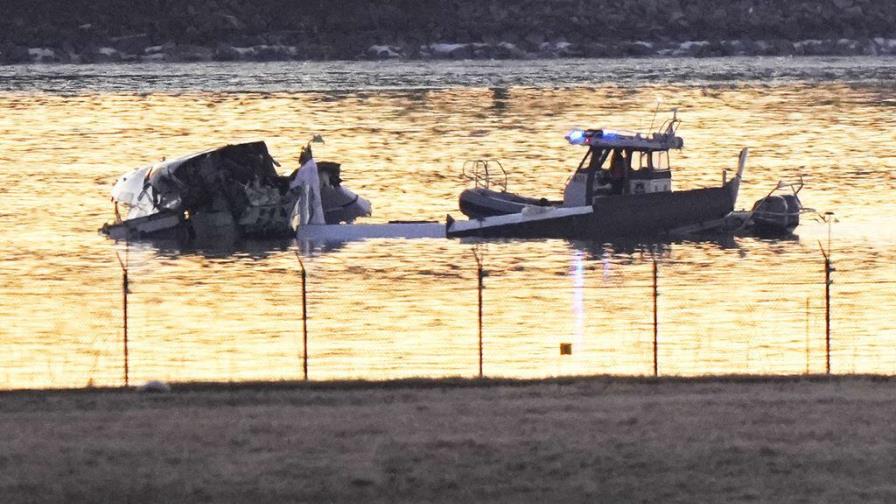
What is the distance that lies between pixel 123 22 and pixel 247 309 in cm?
16048

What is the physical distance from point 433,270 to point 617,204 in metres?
8.82

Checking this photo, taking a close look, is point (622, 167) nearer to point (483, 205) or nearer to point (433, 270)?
point (483, 205)

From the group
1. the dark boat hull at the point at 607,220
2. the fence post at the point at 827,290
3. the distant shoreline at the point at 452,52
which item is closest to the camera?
the fence post at the point at 827,290

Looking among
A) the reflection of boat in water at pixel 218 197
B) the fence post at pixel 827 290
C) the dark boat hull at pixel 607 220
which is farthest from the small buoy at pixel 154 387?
the reflection of boat in water at pixel 218 197

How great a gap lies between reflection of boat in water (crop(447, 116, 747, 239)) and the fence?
19.4 ft

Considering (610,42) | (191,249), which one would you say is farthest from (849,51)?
(191,249)

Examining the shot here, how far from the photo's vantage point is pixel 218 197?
55562mm

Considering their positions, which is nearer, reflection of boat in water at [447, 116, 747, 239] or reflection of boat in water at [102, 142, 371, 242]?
reflection of boat in water at [447, 116, 747, 239]

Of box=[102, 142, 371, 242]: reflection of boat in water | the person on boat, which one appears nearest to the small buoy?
box=[102, 142, 371, 242]: reflection of boat in water

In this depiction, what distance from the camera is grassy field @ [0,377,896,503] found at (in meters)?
19.8

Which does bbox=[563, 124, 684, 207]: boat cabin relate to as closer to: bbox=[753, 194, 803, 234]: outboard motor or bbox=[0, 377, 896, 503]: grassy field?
bbox=[753, 194, 803, 234]: outboard motor

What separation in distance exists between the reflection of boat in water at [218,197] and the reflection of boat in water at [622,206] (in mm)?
4763

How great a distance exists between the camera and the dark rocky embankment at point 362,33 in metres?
187

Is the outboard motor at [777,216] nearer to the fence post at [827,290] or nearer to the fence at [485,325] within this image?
the fence post at [827,290]
